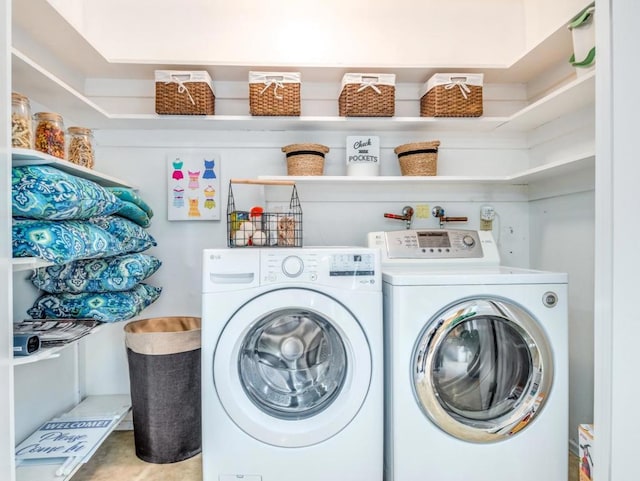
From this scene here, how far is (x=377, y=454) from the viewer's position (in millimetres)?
1480

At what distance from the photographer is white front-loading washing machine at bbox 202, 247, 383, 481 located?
1.44m

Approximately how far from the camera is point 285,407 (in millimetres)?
1507

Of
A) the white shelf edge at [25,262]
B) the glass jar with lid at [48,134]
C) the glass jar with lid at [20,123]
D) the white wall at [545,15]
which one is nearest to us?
the white shelf edge at [25,262]

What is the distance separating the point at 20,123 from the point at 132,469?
1505 mm

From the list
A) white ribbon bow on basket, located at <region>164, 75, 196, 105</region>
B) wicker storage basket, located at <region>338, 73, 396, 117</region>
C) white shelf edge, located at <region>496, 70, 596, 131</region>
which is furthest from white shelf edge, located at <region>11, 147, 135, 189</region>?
white shelf edge, located at <region>496, 70, 596, 131</region>

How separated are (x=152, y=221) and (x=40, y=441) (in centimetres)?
114

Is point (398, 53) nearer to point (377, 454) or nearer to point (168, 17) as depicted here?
point (168, 17)

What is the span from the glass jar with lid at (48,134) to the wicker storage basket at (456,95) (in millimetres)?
1736

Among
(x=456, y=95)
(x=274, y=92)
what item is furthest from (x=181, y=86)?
(x=456, y=95)

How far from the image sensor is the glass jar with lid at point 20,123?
118 cm

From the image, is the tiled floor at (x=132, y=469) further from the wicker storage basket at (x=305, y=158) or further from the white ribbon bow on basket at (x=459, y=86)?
the white ribbon bow on basket at (x=459, y=86)

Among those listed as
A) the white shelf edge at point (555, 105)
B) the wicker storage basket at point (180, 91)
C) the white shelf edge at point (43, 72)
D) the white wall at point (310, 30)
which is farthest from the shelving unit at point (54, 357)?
the white shelf edge at point (555, 105)

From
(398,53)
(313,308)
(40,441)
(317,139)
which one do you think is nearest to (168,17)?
(317,139)

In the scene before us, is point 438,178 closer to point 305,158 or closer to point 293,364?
point 305,158
